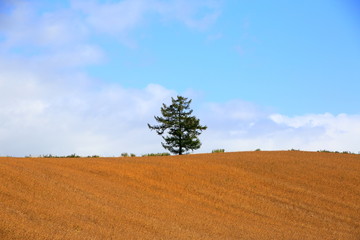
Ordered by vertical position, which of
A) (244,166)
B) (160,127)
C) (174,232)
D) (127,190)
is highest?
(160,127)

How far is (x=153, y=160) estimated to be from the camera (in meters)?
28.4

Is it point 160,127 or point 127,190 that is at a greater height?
point 160,127

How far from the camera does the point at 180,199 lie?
2122 centimetres

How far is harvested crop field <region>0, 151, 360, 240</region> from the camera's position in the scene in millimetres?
15117

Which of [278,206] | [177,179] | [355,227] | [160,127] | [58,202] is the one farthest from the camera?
[160,127]

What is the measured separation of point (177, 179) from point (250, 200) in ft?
13.6

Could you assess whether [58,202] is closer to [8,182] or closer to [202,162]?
[8,182]

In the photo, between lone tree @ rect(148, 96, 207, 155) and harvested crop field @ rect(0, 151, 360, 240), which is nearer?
harvested crop field @ rect(0, 151, 360, 240)

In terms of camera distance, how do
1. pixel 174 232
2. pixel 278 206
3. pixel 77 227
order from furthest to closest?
pixel 278 206 < pixel 174 232 < pixel 77 227

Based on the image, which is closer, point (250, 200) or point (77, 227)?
point (77, 227)

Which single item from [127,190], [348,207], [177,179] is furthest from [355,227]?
[127,190]

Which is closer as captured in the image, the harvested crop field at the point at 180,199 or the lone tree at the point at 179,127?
the harvested crop field at the point at 180,199

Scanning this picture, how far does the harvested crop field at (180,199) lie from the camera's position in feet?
49.6

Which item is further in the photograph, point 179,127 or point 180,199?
point 179,127
